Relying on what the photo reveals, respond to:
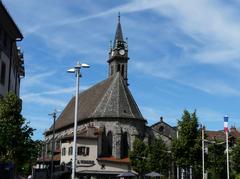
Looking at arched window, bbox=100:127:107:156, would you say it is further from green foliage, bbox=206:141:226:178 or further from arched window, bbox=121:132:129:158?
green foliage, bbox=206:141:226:178

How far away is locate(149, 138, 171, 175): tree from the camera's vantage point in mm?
74688

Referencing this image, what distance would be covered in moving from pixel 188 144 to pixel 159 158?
20853 mm

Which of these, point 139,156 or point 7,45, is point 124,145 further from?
point 7,45

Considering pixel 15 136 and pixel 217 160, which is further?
pixel 217 160

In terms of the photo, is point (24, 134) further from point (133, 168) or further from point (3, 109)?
point (133, 168)

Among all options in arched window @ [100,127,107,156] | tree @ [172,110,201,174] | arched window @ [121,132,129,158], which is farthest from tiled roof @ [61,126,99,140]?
tree @ [172,110,201,174]

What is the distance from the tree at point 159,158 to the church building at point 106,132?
378 inches

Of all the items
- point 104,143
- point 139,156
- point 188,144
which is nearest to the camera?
point 188,144

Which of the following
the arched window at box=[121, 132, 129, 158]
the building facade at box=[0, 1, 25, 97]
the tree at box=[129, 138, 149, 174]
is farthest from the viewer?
the arched window at box=[121, 132, 129, 158]

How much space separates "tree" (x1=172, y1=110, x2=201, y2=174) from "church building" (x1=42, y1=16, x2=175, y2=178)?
2889 centimetres

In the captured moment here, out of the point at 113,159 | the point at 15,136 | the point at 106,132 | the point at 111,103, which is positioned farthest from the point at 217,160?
the point at 15,136

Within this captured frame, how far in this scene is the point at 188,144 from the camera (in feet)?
183

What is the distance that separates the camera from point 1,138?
3119 cm

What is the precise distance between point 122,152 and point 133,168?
8.71 m
